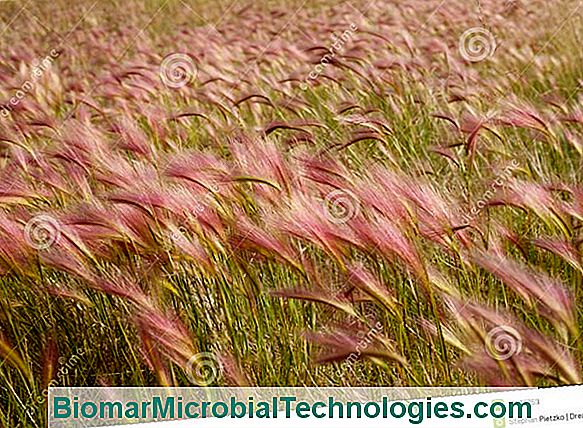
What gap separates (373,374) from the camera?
1.47 m

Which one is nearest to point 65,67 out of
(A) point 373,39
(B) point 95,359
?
(A) point 373,39

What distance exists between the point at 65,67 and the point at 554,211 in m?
3.92

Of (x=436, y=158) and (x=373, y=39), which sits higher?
(x=373, y=39)

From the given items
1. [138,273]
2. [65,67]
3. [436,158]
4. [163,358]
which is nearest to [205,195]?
[138,273]

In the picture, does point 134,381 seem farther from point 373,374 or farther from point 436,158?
point 436,158

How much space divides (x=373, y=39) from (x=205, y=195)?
2.29m

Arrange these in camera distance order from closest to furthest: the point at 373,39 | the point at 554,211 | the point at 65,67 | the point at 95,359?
the point at 554,211, the point at 95,359, the point at 373,39, the point at 65,67

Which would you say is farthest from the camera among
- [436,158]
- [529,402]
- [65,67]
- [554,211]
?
[65,67]

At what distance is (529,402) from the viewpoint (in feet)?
4.15

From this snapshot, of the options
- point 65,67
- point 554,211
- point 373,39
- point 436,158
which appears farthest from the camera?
point 65,67

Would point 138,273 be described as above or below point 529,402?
above

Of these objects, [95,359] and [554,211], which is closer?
[554,211]

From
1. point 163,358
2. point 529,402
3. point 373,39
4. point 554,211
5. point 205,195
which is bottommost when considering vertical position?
point 529,402

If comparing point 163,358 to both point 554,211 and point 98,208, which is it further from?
point 554,211
